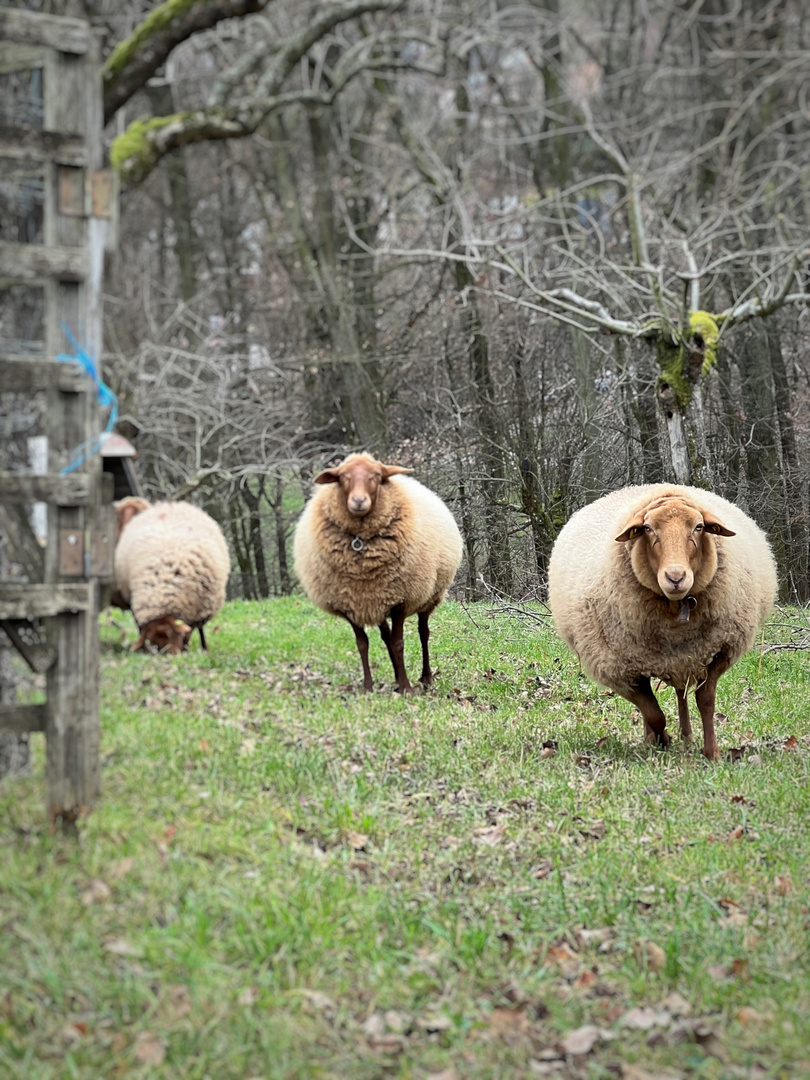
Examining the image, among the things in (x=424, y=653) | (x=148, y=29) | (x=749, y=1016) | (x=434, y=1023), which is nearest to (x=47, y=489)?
(x=434, y=1023)

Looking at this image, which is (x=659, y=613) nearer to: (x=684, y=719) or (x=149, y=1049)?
(x=684, y=719)

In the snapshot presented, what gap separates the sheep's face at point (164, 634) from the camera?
368 inches

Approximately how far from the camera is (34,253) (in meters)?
3.83

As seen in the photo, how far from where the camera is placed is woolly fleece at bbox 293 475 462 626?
28.7 ft

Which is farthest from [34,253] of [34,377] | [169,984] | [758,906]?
[758,906]

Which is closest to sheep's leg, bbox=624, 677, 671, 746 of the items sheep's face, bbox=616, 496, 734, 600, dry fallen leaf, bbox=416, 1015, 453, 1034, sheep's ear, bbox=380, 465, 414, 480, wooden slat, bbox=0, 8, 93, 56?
sheep's face, bbox=616, 496, 734, 600

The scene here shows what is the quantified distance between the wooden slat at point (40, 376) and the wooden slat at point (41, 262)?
0.34m

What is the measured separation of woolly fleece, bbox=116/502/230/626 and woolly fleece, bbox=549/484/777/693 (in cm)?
404

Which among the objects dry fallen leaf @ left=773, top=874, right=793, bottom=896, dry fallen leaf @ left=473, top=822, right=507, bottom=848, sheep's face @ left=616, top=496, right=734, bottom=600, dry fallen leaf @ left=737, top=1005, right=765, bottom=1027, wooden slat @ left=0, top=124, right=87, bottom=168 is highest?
wooden slat @ left=0, top=124, right=87, bottom=168

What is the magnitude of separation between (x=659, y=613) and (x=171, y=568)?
16.5ft

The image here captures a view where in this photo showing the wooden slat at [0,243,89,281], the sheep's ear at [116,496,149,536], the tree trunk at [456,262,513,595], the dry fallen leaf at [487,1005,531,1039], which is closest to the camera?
the dry fallen leaf at [487,1005,531,1039]

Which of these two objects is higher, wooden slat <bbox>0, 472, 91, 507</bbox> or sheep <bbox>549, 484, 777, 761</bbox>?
wooden slat <bbox>0, 472, 91, 507</bbox>

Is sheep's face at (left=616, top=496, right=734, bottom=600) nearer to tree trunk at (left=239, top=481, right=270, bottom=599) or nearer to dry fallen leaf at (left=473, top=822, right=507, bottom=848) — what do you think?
dry fallen leaf at (left=473, top=822, right=507, bottom=848)

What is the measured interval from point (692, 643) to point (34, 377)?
449cm
